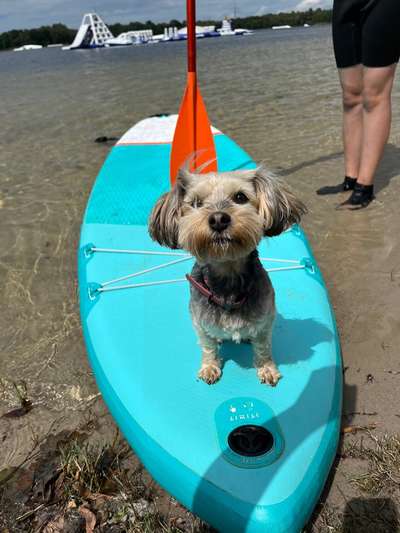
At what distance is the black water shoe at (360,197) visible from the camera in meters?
5.40

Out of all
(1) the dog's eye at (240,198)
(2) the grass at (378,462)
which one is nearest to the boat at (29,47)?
(1) the dog's eye at (240,198)

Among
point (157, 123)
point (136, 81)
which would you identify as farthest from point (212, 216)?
point (136, 81)

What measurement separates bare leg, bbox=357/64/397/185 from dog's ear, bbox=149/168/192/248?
3196 millimetres

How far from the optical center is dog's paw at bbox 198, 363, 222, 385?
280cm

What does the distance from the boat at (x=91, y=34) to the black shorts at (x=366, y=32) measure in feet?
247

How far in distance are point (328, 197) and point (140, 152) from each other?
311 cm

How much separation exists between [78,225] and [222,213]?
423 cm

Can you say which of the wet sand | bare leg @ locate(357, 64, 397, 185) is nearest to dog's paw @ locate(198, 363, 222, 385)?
the wet sand

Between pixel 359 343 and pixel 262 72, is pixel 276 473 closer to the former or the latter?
pixel 359 343

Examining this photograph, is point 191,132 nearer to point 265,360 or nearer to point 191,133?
point 191,133

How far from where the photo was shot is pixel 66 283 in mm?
4742

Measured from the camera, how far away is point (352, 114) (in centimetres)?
528

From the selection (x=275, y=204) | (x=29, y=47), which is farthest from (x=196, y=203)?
(x=29, y=47)

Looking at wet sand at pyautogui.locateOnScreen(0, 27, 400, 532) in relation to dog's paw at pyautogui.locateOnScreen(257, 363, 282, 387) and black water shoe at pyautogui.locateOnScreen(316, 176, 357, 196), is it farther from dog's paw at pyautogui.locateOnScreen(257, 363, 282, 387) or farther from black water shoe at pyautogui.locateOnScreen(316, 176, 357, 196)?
dog's paw at pyautogui.locateOnScreen(257, 363, 282, 387)
